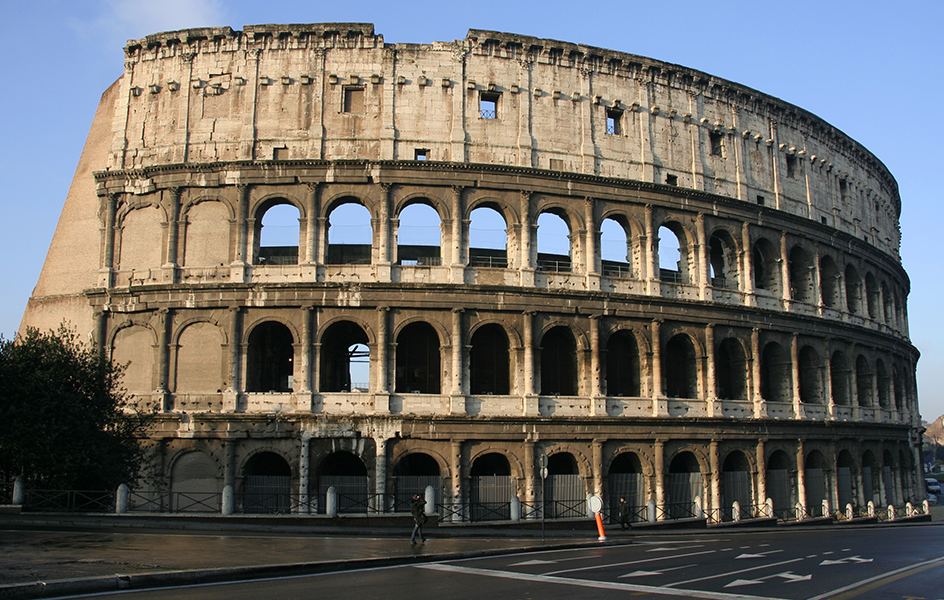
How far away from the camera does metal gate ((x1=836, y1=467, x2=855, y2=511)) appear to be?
36.1 metres

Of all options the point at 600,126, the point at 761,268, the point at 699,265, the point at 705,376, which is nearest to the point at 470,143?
the point at 600,126

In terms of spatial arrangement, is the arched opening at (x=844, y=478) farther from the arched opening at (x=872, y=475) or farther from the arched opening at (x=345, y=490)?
the arched opening at (x=345, y=490)

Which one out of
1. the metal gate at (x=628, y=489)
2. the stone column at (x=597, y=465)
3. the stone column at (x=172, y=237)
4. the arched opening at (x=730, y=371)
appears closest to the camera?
the stone column at (x=172, y=237)

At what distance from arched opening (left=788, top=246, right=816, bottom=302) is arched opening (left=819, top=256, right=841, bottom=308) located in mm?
1904

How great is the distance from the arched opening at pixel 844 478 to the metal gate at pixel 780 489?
3.79 m

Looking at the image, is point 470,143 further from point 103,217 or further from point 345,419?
point 103,217

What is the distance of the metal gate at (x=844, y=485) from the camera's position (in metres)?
36.1

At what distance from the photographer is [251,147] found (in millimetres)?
29172

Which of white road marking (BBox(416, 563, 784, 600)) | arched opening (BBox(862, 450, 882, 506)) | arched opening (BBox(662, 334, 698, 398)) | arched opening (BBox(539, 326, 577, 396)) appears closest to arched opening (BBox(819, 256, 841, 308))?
arched opening (BBox(862, 450, 882, 506))

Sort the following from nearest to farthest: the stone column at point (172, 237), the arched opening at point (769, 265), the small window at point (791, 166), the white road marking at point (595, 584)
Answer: the white road marking at point (595, 584) < the stone column at point (172, 237) < the arched opening at point (769, 265) < the small window at point (791, 166)

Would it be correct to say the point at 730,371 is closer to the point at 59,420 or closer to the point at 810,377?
the point at 810,377

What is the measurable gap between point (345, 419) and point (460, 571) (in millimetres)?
13123

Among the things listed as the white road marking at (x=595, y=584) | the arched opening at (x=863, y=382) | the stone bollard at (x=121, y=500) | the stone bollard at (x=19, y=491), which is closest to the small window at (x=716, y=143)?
the arched opening at (x=863, y=382)

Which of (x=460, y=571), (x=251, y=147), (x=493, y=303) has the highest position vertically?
(x=251, y=147)
